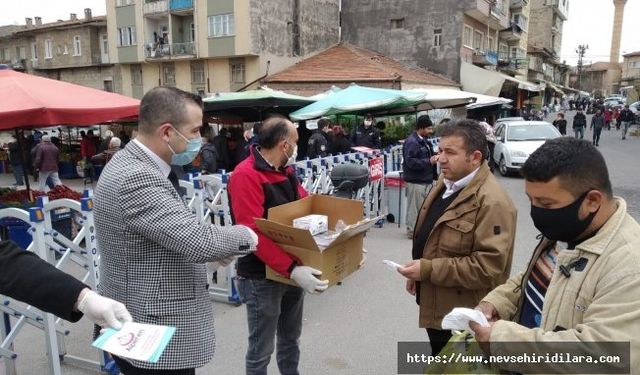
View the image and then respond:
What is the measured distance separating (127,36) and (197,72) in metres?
6.30

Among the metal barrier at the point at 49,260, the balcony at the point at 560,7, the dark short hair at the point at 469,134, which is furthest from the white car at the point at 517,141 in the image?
the balcony at the point at 560,7

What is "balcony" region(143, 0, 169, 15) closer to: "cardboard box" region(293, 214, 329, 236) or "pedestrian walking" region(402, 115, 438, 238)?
"pedestrian walking" region(402, 115, 438, 238)

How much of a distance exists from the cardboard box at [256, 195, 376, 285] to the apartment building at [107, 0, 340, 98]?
2455 cm

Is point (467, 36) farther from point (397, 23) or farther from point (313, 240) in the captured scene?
point (313, 240)

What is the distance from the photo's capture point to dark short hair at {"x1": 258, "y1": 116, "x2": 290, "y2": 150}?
8.77ft

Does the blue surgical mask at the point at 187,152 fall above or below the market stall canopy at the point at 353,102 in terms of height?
below

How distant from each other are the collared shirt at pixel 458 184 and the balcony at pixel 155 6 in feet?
103

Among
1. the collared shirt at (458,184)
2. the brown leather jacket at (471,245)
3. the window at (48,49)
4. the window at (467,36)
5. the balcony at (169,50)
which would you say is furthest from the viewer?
the window at (48,49)

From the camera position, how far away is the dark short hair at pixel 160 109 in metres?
1.91

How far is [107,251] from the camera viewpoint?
1.92 meters

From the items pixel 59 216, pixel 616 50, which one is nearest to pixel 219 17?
pixel 59 216

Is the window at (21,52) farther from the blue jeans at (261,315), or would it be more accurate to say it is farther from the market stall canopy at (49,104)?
the blue jeans at (261,315)

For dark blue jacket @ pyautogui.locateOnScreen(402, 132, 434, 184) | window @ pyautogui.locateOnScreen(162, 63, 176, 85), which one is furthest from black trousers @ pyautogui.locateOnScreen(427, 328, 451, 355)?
window @ pyautogui.locateOnScreen(162, 63, 176, 85)

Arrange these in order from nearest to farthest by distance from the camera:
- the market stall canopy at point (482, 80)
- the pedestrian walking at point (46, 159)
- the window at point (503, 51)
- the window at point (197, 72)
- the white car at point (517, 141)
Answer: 1. the pedestrian walking at point (46, 159)
2. the white car at point (517, 141)
3. the market stall canopy at point (482, 80)
4. the window at point (197, 72)
5. the window at point (503, 51)
